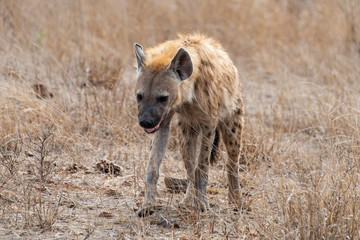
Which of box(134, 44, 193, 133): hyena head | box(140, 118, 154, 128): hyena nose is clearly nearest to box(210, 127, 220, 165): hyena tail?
box(134, 44, 193, 133): hyena head

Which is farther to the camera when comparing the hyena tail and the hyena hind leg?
the hyena tail

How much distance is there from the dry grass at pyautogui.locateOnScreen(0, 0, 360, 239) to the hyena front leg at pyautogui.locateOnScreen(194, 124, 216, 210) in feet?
0.43

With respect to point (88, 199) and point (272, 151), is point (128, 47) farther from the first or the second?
point (88, 199)

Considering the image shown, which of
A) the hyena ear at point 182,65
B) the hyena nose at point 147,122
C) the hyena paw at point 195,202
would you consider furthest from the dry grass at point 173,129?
the hyena ear at point 182,65

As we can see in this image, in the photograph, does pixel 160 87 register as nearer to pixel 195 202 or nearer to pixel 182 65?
pixel 182 65

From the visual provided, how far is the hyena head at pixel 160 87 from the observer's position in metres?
3.63

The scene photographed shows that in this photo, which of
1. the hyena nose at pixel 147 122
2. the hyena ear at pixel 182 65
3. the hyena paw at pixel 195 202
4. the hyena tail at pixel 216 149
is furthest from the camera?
the hyena tail at pixel 216 149

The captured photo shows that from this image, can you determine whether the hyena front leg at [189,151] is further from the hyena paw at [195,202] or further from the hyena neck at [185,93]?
the hyena neck at [185,93]

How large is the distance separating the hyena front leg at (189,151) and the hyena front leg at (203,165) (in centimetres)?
5

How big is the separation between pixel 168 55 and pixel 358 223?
171 centimetres

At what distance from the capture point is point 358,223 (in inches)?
122

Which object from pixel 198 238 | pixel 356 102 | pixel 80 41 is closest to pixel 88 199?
pixel 198 238

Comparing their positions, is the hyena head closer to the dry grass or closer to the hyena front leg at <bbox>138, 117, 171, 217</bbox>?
the hyena front leg at <bbox>138, 117, 171, 217</bbox>

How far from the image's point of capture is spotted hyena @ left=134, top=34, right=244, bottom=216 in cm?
369
